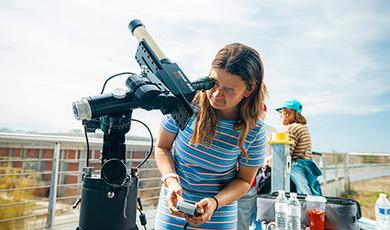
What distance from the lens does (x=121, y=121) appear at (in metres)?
0.61

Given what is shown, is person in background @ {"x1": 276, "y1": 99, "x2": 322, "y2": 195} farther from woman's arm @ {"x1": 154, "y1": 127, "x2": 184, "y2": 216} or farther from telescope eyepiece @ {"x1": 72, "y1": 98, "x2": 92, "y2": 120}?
telescope eyepiece @ {"x1": 72, "y1": 98, "x2": 92, "y2": 120}

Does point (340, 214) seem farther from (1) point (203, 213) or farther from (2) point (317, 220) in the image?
(1) point (203, 213)

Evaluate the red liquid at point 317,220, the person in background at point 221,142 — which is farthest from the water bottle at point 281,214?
the person in background at point 221,142

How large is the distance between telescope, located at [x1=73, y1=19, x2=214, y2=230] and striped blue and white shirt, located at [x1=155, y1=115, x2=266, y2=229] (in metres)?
0.41

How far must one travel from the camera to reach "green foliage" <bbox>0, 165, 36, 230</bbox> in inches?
77.4

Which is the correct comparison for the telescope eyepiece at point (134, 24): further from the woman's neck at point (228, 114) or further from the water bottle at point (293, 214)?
the water bottle at point (293, 214)

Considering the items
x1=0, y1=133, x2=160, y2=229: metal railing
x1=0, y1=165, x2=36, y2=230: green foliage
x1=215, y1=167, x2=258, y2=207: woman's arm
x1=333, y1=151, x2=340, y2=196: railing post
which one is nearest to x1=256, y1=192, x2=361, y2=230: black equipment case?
x1=215, y1=167, x2=258, y2=207: woman's arm

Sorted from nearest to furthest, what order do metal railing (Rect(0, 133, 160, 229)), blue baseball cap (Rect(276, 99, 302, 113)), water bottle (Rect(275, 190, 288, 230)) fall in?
water bottle (Rect(275, 190, 288, 230)) → metal railing (Rect(0, 133, 160, 229)) → blue baseball cap (Rect(276, 99, 302, 113))

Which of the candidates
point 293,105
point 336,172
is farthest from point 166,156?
point 336,172

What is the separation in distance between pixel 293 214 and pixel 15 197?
75.4 inches

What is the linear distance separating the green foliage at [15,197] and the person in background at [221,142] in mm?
1455

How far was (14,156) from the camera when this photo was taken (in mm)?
1927

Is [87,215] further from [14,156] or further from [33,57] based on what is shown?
[33,57]

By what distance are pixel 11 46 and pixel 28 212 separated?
1515 mm
